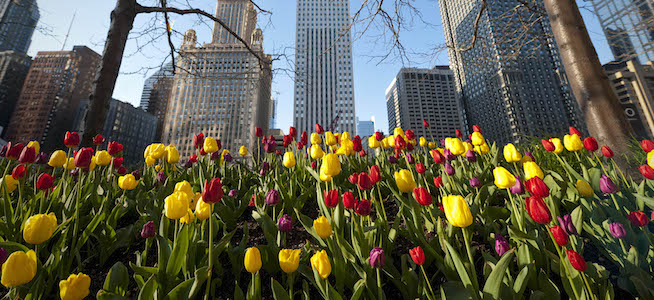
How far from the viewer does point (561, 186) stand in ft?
5.89

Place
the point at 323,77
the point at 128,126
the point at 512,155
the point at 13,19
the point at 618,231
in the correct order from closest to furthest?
1. the point at 618,231
2. the point at 512,155
3. the point at 13,19
4. the point at 128,126
5. the point at 323,77

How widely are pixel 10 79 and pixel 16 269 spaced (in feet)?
297

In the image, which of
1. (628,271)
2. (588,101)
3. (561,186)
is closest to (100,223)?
(628,271)

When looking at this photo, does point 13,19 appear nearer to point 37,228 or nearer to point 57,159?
point 57,159

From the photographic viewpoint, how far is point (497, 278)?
0.93m

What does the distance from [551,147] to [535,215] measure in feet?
4.76

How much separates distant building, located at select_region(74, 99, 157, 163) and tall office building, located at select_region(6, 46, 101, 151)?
10.2ft

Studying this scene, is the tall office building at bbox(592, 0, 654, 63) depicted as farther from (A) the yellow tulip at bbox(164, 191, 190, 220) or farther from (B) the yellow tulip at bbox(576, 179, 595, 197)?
(A) the yellow tulip at bbox(164, 191, 190, 220)

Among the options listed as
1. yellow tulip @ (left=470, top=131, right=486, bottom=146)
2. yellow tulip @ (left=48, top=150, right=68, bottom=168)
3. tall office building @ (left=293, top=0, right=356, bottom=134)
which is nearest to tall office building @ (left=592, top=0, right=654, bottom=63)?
yellow tulip @ (left=470, top=131, right=486, bottom=146)

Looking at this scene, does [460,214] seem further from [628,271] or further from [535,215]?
[628,271]

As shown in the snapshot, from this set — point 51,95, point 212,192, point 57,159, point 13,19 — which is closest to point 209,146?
point 57,159

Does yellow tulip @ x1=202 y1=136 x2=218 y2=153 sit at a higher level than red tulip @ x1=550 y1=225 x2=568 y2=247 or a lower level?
higher

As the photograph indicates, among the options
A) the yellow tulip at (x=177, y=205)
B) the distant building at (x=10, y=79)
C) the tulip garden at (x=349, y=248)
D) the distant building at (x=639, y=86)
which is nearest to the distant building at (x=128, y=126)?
the distant building at (x=10, y=79)

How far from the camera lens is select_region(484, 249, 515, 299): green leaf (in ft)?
3.01
